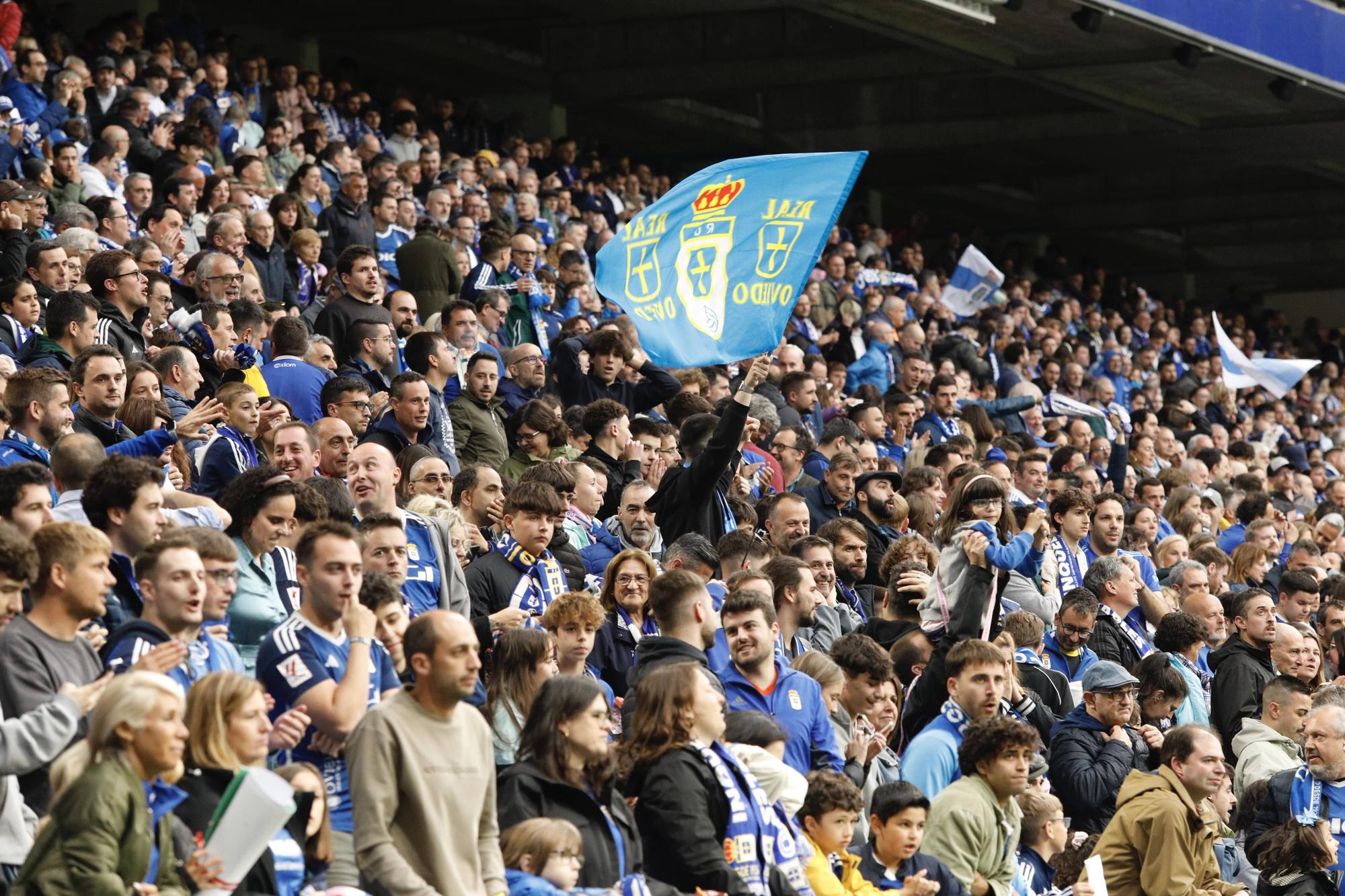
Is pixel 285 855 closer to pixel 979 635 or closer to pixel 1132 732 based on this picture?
pixel 979 635

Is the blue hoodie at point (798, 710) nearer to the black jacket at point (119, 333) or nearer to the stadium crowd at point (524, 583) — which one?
the stadium crowd at point (524, 583)

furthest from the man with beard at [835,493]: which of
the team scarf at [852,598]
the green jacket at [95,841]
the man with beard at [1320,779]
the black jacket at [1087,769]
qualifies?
the green jacket at [95,841]

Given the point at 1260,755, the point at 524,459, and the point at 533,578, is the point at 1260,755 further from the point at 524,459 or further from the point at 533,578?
the point at 524,459

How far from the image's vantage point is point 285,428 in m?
8.24

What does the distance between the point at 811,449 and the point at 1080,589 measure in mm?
2849

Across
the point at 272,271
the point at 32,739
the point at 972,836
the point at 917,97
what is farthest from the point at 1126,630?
the point at 917,97

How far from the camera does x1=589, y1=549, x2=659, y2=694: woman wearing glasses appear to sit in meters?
8.36

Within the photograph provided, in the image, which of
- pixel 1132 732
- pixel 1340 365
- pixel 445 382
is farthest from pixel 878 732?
pixel 1340 365

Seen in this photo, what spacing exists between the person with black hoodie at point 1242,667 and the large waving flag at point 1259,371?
7239 millimetres

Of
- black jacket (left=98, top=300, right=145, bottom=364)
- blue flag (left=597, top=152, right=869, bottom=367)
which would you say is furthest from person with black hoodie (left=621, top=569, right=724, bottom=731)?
black jacket (left=98, top=300, right=145, bottom=364)

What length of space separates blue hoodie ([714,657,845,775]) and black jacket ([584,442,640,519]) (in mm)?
3091

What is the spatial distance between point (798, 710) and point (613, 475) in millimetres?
3485

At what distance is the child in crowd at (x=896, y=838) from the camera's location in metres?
7.06

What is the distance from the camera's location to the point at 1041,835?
8.27m
